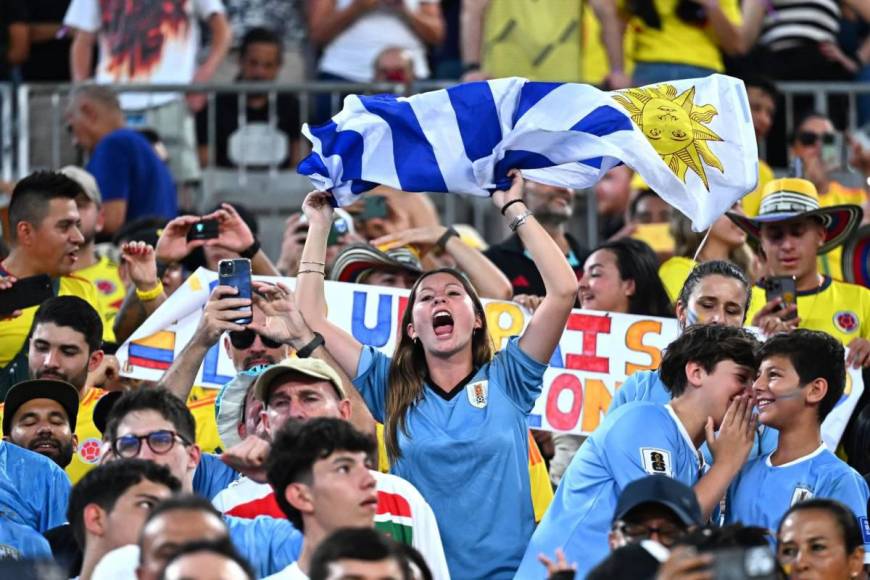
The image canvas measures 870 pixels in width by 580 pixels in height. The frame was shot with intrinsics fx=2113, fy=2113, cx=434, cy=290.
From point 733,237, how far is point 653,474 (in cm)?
391

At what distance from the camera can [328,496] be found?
276 inches

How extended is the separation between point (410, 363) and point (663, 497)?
190 centimetres

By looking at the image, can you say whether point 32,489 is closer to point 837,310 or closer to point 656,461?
point 656,461

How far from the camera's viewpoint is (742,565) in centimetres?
556

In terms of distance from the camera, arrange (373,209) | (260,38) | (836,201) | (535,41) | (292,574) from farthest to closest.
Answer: (260,38) < (535,41) < (836,201) < (373,209) < (292,574)

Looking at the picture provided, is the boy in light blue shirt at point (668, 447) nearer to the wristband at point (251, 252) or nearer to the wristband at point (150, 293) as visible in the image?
the wristband at point (251, 252)

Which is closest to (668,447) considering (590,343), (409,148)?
(409,148)

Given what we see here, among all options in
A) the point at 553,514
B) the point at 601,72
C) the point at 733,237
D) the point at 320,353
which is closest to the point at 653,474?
the point at 553,514

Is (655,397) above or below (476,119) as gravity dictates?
below

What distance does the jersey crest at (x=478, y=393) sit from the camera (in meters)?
8.29

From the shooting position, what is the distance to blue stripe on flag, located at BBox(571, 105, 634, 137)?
8.91 m

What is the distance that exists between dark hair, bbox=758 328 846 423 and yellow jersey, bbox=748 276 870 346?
166 centimetres

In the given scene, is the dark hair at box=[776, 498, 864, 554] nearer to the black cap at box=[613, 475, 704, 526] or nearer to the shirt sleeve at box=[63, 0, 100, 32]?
the black cap at box=[613, 475, 704, 526]

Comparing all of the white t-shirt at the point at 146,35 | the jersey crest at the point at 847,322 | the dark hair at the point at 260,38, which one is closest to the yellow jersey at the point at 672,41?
the dark hair at the point at 260,38
